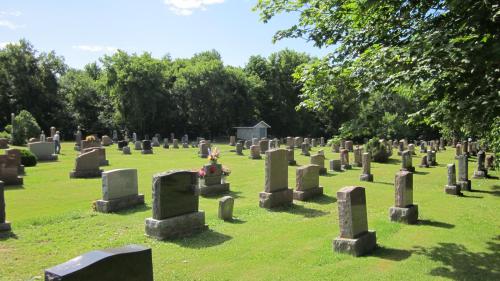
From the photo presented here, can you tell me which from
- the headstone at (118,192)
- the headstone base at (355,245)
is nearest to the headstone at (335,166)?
the headstone at (118,192)

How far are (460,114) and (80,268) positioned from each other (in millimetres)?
6690

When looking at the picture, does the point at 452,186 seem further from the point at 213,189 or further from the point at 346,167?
the point at 213,189

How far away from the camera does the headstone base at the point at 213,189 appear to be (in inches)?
589

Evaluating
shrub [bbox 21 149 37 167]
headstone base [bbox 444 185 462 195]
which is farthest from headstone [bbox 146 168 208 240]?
shrub [bbox 21 149 37 167]

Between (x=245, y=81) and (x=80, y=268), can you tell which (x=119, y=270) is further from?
(x=245, y=81)

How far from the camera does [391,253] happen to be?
888 cm

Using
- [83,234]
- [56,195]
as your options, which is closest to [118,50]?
[56,195]

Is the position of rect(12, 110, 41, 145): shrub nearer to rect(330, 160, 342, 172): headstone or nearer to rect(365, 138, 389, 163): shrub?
rect(330, 160, 342, 172): headstone

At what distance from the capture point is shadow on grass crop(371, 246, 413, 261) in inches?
339

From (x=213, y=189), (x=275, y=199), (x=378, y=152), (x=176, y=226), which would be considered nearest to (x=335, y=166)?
(x=378, y=152)

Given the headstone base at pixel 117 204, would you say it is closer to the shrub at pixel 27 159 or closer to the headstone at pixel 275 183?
the headstone at pixel 275 183

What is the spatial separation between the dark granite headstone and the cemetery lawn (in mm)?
696

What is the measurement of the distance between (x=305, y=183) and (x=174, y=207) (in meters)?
6.09

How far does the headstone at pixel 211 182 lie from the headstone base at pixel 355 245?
6973mm
